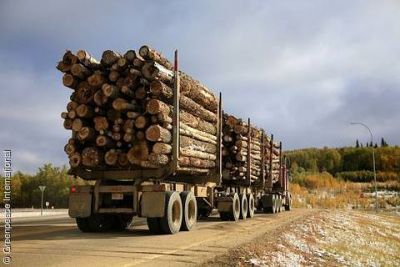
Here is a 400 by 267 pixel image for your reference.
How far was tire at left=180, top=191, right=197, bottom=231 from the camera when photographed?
1452 centimetres

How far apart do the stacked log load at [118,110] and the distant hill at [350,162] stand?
105229 millimetres

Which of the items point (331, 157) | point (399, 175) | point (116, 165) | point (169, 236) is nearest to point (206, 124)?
point (116, 165)

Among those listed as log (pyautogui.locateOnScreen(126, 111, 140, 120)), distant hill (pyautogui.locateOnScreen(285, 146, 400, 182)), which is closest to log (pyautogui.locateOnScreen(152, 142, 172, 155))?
log (pyautogui.locateOnScreen(126, 111, 140, 120))

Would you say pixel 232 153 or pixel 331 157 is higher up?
pixel 331 157

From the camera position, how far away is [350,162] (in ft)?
471

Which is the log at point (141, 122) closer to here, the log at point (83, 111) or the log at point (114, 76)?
the log at point (114, 76)

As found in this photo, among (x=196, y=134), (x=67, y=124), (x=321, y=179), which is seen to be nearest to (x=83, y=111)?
(x=67, y=124)

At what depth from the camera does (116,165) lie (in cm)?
1420

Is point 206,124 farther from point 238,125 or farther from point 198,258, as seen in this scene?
point 198,258

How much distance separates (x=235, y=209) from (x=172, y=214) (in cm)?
711

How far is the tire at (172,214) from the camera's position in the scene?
13258 mm

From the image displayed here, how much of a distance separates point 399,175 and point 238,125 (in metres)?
102

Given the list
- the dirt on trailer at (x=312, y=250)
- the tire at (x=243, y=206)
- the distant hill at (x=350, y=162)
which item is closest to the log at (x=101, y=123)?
the dirt on trailer at (x=312, y=250)

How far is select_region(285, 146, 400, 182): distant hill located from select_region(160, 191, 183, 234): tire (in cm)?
10484
